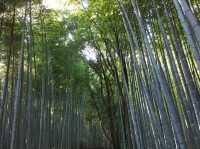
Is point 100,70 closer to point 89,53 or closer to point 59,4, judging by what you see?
point 89,53

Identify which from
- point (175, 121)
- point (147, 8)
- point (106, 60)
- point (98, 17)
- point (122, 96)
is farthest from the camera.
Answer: point (106, 60)

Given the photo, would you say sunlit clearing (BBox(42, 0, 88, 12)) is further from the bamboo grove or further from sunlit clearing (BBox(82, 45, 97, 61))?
sunlit clearing (BBox(82, 45, 97, 61))

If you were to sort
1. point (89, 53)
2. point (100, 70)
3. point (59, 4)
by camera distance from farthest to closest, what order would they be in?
point (100, 70)
point (89, 53)
point (59, 4)

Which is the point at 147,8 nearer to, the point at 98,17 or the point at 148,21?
the point at 148,21

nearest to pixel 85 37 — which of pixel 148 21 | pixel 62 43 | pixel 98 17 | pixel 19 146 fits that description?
pixel 62 43

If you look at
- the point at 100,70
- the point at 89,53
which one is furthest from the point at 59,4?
the point at 100,70

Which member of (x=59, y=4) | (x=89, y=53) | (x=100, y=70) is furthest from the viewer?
(x=100, y=70)

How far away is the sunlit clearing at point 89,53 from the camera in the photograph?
32.2 feet

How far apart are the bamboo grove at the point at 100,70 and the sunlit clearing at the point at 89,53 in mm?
47

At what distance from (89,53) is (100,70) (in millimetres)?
821

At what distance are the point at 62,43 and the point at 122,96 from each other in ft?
9.34

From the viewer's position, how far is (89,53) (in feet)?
33.2

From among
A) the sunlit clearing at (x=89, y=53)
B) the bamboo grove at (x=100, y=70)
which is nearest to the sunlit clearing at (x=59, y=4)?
the bamboo grove at (x=100, y=70)

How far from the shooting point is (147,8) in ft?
17.7
